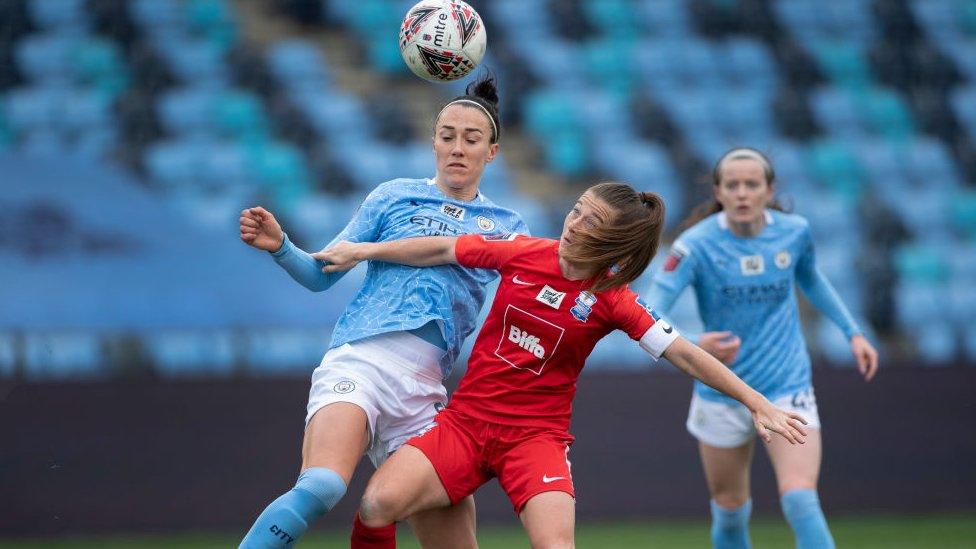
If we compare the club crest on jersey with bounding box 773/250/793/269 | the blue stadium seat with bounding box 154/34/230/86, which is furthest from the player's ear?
the blue stadium seat with bounding box 154/34/230/86

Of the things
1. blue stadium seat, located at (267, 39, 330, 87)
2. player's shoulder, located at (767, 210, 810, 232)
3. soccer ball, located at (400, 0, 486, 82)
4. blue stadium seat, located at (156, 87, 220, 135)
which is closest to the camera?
soccer ball, located at (400, 0, 486, 82)

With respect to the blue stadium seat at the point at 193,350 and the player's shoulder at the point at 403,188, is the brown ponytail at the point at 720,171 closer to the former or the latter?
the player's shoulder at the point at 403,188

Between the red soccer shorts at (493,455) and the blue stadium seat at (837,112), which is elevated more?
the blue stadium seat at (837,112)

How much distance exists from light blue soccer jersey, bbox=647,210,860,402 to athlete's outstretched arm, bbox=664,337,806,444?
4.69ft

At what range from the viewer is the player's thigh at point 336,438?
453 centimetres

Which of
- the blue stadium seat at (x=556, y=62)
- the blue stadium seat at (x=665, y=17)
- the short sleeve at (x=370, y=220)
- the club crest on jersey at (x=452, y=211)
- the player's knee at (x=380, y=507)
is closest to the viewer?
the player's knee at (x=380, y=507)

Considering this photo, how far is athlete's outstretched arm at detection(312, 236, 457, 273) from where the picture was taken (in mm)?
4797

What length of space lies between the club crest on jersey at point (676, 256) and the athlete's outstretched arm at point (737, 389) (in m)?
1.56

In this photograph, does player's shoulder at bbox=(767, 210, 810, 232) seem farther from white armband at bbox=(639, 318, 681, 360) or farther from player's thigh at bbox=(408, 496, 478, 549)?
player's thigh at bbox=(408, 496, 478, 549)

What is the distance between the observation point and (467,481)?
471 centimetres

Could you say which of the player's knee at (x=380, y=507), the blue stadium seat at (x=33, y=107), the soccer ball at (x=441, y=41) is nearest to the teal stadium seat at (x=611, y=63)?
the blue stadium seat at (x=33, y=107)

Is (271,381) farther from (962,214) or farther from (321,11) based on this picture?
(962,214)

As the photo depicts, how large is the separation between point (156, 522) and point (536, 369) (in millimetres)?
4650

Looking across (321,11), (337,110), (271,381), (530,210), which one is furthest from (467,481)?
(321,11)
